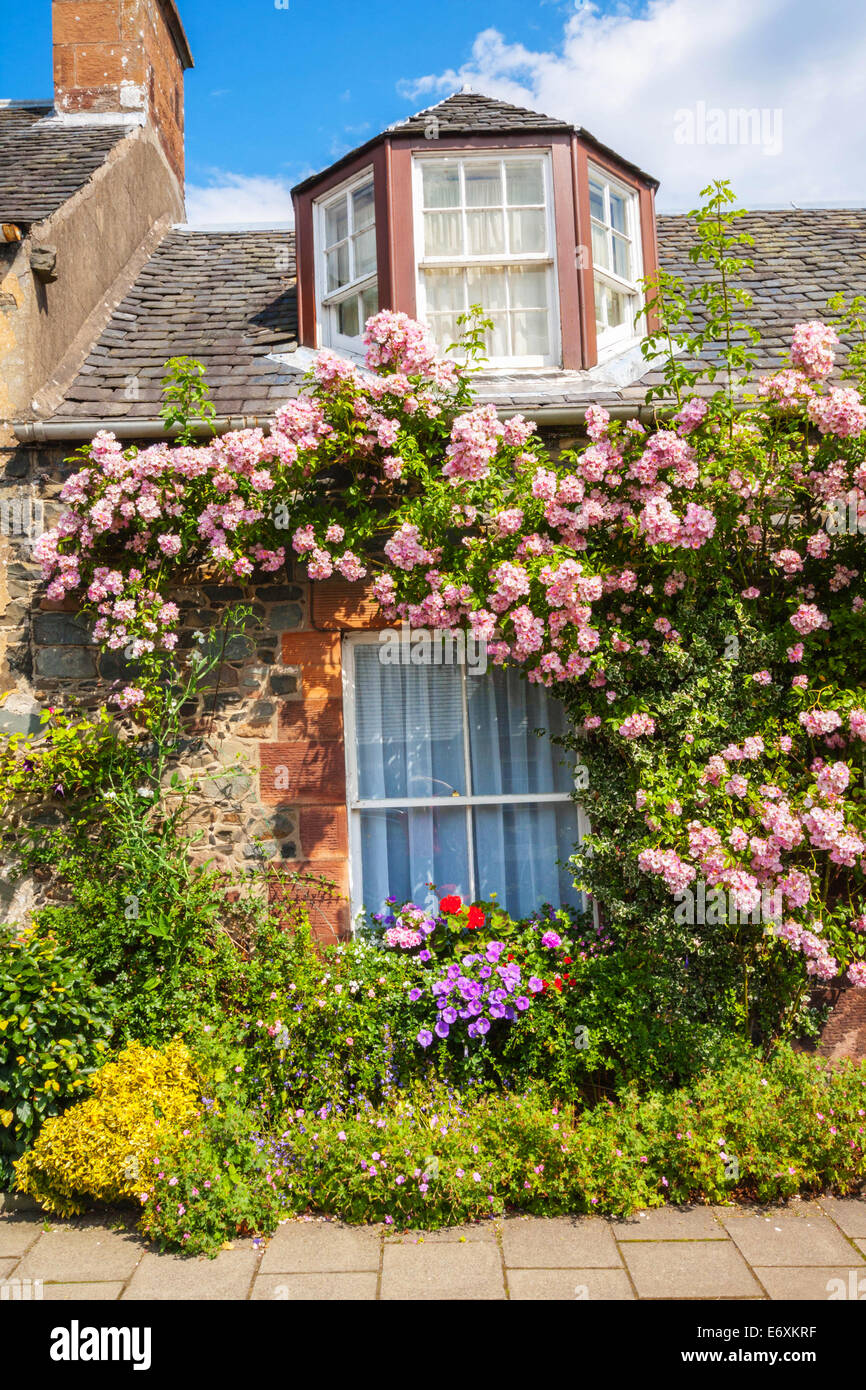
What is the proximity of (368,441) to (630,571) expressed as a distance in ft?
5.34

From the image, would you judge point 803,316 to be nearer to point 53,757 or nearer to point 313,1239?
point 53,757

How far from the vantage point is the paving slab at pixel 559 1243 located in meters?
3.75

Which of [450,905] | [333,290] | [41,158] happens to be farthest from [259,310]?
[450,905]

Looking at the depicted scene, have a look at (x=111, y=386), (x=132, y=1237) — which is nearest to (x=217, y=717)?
(x=111, y=386)

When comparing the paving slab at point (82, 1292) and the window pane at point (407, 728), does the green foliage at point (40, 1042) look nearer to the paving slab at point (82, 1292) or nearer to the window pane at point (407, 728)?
the paving slab at point (82, 1292)

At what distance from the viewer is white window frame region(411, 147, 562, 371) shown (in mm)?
6293

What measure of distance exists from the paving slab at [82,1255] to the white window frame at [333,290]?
5235mm

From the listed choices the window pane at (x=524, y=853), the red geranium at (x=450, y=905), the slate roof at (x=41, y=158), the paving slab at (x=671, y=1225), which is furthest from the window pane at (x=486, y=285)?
the paving slab at (x=671, y=1225)

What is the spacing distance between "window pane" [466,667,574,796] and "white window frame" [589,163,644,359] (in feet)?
7.98

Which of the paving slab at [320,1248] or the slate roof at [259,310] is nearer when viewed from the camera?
the paving slab at [320,1248]

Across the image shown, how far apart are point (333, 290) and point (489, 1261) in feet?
19.2

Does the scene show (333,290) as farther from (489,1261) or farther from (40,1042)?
(489,1261)

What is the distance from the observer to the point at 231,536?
17.9ft

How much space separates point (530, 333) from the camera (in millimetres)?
6398
